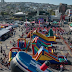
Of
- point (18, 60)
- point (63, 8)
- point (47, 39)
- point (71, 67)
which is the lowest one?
point (71, 67)

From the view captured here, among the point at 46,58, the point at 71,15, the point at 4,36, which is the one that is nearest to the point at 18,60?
the point at 46,58

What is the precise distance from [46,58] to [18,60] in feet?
25.5

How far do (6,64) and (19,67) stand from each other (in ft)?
26.2

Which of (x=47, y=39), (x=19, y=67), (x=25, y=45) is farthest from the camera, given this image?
(x=47, y=39)

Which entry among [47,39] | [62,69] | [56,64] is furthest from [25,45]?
[62,69]

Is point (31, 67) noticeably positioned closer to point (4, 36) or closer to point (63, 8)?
point (4, 36)

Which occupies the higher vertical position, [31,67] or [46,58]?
[31,67]

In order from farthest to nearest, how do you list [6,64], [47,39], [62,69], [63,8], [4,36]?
[63,8] < [4,36] < [47,39] < [6,64] < [62,69]

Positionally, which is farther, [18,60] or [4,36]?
[4,36]

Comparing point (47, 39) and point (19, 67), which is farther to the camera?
point (47, 39)

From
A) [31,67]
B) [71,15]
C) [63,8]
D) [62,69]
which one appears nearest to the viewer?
[31,67]

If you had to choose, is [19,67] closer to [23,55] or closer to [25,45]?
[23,55]

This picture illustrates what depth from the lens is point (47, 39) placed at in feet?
82.8

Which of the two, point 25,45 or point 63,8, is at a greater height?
point 63,8
